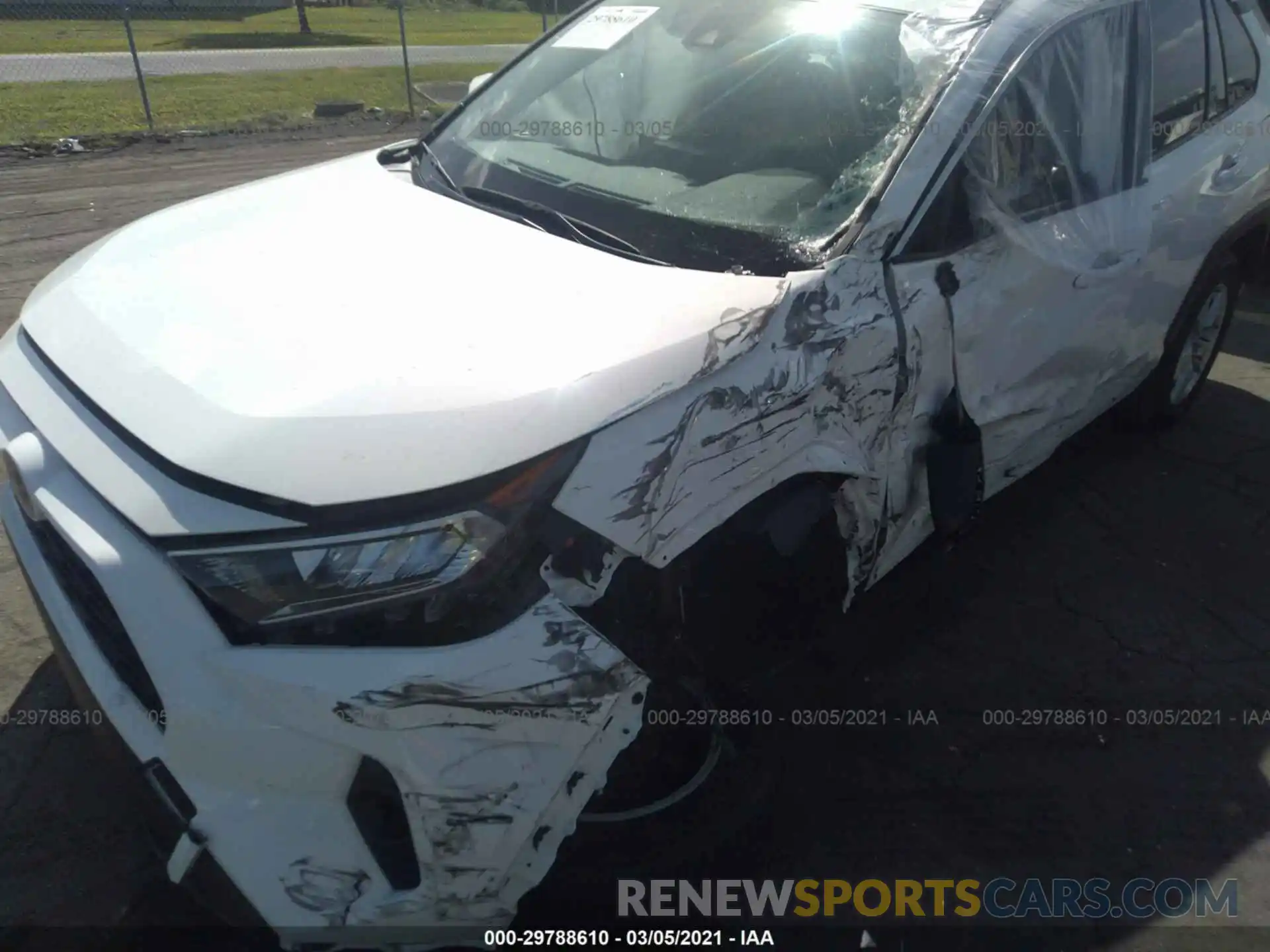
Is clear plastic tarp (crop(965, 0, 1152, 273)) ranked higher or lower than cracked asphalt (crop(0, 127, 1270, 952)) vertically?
higher

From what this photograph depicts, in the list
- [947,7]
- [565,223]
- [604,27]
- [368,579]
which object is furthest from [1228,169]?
[368,579]

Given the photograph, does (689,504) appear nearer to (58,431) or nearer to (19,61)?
(58,431)

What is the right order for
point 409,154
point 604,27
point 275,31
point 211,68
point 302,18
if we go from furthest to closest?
point 275,31 < point 302,18 < point 211,68 < point 604,27 < point 409,154

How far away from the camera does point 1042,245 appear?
2896mm

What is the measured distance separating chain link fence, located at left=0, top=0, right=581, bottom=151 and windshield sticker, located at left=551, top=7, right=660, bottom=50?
8981mm

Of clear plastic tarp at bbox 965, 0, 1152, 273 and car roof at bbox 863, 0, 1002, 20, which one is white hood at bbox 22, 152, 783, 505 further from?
car roof at bbox 863, 0, 1002, 20

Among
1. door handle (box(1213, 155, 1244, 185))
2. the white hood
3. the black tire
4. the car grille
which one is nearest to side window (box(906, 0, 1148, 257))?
door handle (box(1213, 155, 1244, 185))

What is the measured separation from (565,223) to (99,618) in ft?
4.50

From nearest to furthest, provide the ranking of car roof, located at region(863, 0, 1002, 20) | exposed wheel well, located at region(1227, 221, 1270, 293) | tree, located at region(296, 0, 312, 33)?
car roof, located at region(863, 0, 1002, 20), exposed wheel well, located at region(1227, 221, 1270, 293), tree, located at region(296, 0, 312, 33)

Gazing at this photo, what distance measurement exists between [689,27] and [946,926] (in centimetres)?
260

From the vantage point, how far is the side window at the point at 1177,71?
3521mm

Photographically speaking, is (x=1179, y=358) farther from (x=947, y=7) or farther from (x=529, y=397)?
(x=529, y=397)

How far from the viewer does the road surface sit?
1559cm

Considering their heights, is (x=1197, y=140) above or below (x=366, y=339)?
below
